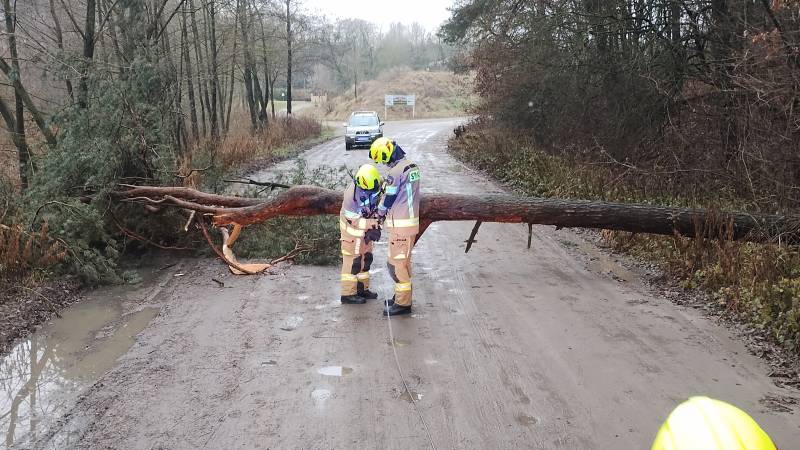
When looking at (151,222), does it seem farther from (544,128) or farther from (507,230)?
(544,128)

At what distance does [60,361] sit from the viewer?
564 cm

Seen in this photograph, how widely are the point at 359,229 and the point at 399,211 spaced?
0.54m

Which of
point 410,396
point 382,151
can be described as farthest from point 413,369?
point 382,151

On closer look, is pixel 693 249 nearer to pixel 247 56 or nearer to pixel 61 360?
pixel 61 360

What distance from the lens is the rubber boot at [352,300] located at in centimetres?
681

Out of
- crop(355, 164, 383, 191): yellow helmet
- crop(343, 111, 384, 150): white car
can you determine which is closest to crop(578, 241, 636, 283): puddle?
crop(355, 164, 383, 191): yellow helmet

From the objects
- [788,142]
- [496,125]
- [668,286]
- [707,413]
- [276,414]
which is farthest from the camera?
[496,125]

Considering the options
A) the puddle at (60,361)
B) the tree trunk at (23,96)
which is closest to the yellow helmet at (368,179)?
the puddle at (60,361)

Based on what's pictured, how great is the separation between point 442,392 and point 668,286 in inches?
160

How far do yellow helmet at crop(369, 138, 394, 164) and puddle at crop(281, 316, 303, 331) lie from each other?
1879mm

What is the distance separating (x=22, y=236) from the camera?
24.7 feet

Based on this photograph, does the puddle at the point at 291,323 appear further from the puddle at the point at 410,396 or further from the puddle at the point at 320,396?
the puddle at the point at 410,396

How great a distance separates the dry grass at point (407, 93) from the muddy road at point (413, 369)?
55.0 metres

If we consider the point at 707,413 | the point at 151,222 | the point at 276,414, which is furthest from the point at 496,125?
the point at 707,413
